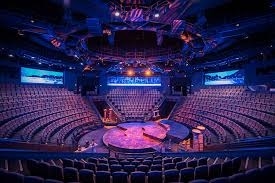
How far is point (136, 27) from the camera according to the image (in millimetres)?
10305

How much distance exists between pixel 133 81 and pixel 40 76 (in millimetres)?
12015

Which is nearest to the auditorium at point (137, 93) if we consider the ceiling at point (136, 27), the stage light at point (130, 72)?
the ceiling at point (136, 27)

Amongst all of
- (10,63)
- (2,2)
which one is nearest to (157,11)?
(2,2)

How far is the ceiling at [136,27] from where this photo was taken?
29.2 feet

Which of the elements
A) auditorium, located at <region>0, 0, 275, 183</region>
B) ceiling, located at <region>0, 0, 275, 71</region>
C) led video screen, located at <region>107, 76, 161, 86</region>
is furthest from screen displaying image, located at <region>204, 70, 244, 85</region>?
led video screen, located at <region>107, 76, 161, 86</region>

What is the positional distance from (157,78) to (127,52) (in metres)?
8.49

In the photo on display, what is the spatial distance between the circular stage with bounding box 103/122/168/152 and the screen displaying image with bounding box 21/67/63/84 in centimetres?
874

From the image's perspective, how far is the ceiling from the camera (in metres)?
8.90

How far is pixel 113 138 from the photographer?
1591 centimetres

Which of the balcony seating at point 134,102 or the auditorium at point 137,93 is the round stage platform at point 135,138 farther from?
the balcony seating at point 134,102

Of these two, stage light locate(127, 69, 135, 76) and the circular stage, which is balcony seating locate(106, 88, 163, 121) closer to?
stage light locate(127, 69, 135, 76)

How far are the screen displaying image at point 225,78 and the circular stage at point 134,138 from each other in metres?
8.39

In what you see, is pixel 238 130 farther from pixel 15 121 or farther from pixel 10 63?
pixel 10 63

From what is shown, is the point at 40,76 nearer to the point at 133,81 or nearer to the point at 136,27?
the point at 133,81
